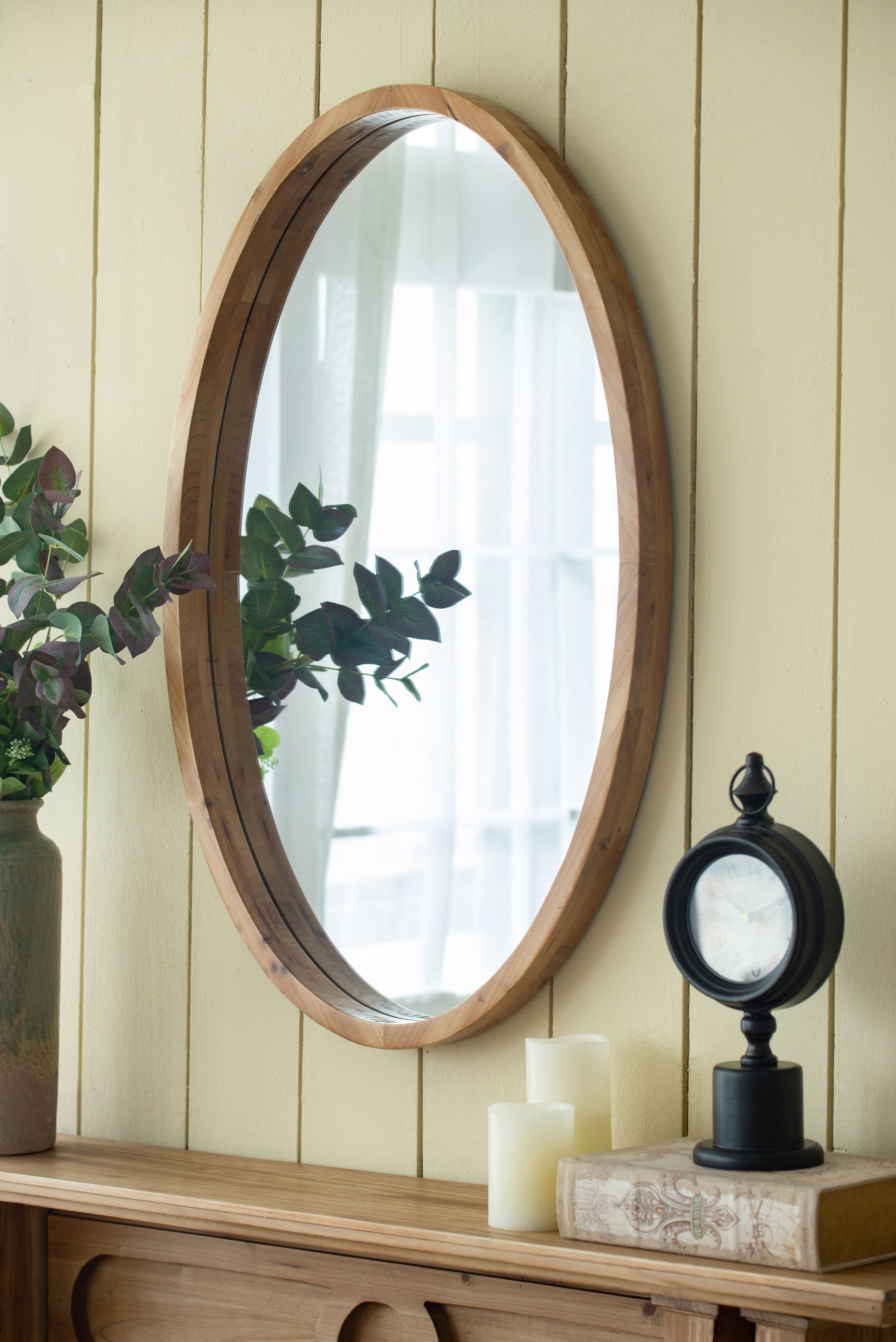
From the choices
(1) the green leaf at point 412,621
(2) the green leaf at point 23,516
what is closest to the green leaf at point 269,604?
(1) the green leaf at point 412,621

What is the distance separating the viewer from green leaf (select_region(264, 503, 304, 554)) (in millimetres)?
1196

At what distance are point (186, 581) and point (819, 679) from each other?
18.9 inches

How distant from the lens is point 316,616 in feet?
3.90

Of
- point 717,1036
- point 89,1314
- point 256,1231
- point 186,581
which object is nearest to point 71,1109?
point 89,1314

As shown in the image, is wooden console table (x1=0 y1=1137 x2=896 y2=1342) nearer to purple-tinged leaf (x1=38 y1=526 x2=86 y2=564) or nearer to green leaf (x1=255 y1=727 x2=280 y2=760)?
green leaf (x1=255 y1=727 x2=280 y2=760)

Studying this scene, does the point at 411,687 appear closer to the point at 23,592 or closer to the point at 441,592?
the point at 441,592

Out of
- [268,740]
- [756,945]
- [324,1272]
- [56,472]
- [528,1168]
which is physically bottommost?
[324,1272]

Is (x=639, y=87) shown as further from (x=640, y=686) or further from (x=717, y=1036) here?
(x=717, y=1036)

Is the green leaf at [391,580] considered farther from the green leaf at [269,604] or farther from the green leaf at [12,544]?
the green leaf at [12,544]

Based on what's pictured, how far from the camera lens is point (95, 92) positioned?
131cm

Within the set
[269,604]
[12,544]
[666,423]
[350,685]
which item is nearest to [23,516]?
[12,544]

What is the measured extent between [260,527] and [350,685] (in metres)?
0.16

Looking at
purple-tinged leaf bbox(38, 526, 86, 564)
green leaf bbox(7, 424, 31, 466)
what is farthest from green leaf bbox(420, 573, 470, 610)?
green leaf bbox(7, 424, 31, 466)

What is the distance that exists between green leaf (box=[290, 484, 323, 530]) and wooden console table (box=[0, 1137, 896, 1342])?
52cm
